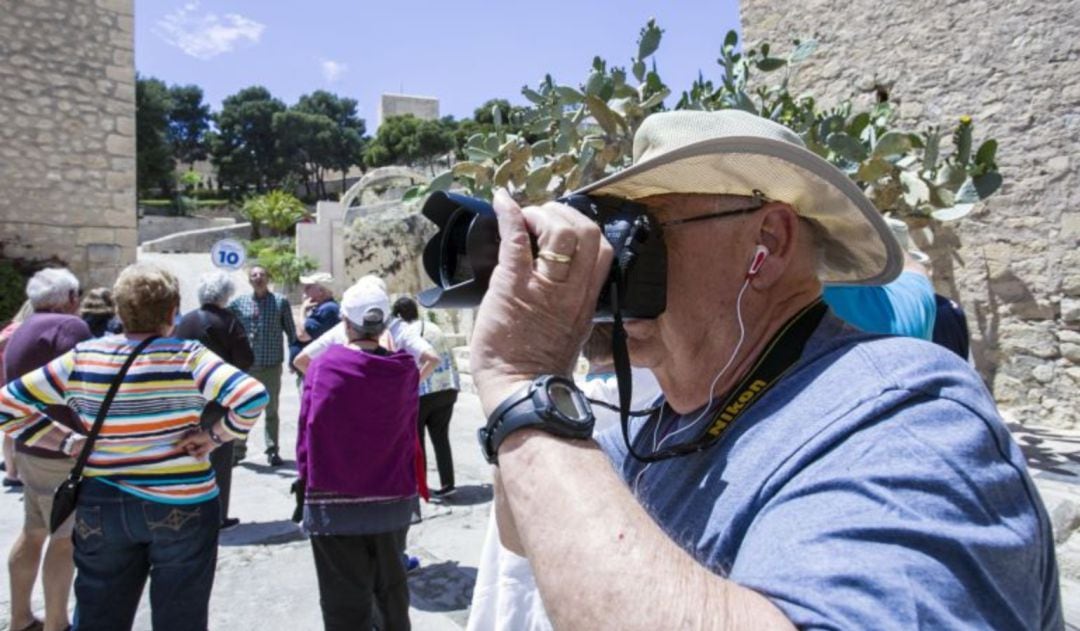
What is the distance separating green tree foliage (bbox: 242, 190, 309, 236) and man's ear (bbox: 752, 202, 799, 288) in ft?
108

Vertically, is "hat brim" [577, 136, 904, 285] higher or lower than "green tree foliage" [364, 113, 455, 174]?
lower

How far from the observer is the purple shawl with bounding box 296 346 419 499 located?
2.94 m

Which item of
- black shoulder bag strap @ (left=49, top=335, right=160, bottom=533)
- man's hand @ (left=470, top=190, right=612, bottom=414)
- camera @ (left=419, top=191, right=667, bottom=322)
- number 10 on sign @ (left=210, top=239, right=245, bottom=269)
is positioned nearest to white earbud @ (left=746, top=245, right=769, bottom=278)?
camera @ (left=419, top=191, right=667, bottom=322)

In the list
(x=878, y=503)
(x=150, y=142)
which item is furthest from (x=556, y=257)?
(x=150, y=142)

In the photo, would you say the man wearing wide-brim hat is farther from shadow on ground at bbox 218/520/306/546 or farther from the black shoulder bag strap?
shadow on ground at bbox 218/520/306/546

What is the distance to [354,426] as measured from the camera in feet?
9.76

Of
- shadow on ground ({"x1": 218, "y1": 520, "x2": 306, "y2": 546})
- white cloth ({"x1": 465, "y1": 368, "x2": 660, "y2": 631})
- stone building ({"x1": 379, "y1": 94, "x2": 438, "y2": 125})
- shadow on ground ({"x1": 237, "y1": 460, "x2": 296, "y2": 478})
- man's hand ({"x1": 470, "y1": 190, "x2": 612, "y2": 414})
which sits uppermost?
stone building ({"x1": 379, "y1": 94, "x2": 438, "y2": 125})

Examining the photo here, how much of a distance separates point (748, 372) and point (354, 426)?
2.27m

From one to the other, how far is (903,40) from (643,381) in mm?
6555

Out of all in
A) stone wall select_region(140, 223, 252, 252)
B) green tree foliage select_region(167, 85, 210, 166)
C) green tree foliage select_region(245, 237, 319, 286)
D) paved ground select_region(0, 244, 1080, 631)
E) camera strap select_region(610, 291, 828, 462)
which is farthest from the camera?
green tree foliage select_region(167, 85, 210, 166)

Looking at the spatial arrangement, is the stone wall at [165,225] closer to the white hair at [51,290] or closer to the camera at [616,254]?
the white hair at [51,290]

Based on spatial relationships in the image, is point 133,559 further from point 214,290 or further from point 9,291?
point 9,291

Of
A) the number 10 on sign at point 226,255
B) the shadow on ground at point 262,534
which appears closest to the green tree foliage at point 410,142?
the number 10 on sign at point 226,255

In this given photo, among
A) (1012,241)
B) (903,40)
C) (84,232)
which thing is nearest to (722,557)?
(1012,241)
